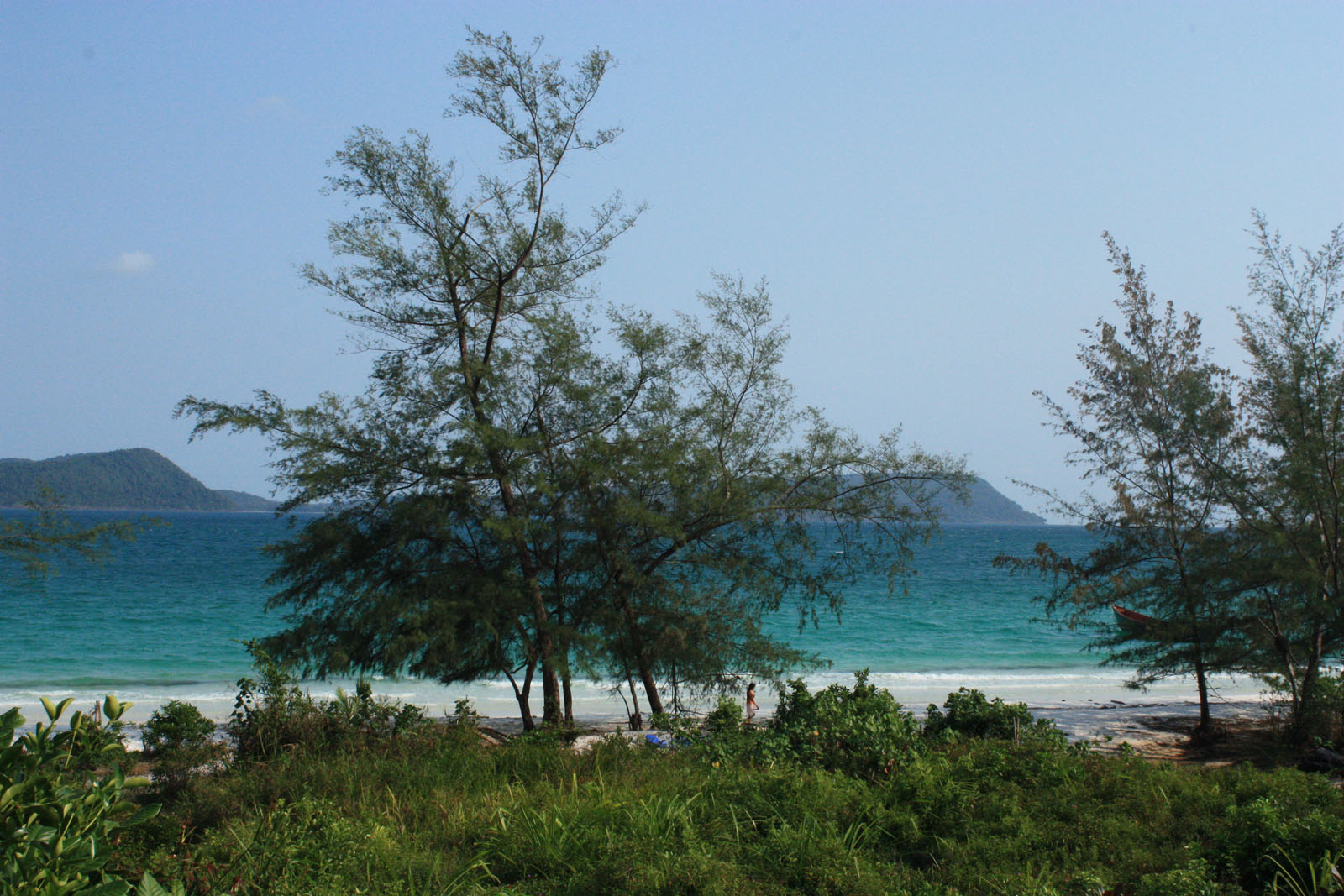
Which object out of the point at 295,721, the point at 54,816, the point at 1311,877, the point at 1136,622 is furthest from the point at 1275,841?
the point at 1136,622

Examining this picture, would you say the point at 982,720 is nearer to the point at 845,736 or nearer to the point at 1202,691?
the point at 845,736

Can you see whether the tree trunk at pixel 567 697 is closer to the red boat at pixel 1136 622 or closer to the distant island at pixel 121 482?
the red boat at pixel 1136 622

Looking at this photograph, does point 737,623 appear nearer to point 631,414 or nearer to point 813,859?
point 631,414

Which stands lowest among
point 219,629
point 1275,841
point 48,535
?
point 219,629

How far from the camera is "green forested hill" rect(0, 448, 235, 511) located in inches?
5664

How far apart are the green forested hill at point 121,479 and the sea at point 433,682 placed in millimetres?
109789

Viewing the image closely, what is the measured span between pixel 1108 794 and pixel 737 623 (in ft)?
21.6

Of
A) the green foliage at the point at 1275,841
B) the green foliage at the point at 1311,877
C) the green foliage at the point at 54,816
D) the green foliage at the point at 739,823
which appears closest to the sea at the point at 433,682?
the green foliage at the point at 739,823

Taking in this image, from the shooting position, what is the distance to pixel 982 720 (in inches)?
363

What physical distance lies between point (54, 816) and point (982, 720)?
8.28 metres

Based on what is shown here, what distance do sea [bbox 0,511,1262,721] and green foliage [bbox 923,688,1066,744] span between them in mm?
3308

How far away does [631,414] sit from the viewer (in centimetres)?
1304

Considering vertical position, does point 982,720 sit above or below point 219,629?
above

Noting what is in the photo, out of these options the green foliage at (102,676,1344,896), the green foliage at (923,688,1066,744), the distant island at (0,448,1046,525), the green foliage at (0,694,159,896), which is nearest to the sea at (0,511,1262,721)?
the green foliage at (923,688,1066,744)
